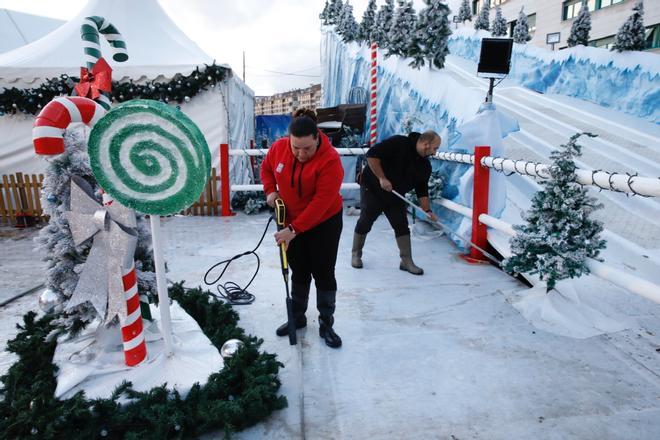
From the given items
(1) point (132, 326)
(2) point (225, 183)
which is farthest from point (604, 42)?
(1) point (132, 326)

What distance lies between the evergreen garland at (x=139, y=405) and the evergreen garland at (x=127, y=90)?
245 inches

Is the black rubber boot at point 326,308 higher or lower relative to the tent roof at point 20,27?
lower

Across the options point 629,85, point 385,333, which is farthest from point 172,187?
point 629,85

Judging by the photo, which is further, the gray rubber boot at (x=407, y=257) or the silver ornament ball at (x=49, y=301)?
the gray rubber boot at (x=407, y=257)

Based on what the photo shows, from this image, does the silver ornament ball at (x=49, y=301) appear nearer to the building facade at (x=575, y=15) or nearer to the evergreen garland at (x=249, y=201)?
the evergreen garland at (x=249, y=201)

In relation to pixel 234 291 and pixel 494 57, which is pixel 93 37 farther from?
pixel 494 57

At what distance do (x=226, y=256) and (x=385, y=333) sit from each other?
8.30 ft

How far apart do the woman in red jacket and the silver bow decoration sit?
0.90 m

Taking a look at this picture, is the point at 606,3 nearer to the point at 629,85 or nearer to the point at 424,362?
the point at 629,85

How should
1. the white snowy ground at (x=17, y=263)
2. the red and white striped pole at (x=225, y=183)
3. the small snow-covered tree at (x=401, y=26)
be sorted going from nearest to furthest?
the white snowy ground at (x=17, y=263)
the red and white striped pole at (x=225, y=183)
the small snow-covered tree at (x=401, y=26)

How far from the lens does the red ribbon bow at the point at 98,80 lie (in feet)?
8.19

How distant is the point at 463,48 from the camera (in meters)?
20.9

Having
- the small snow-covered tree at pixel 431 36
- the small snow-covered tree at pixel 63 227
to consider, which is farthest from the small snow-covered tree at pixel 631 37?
the small snow-covered tree at pixel 63 227

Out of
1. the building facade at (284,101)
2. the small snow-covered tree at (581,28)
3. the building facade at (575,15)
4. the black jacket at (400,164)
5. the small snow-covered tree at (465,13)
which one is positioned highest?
the small snow-covered tree at (465,13)
